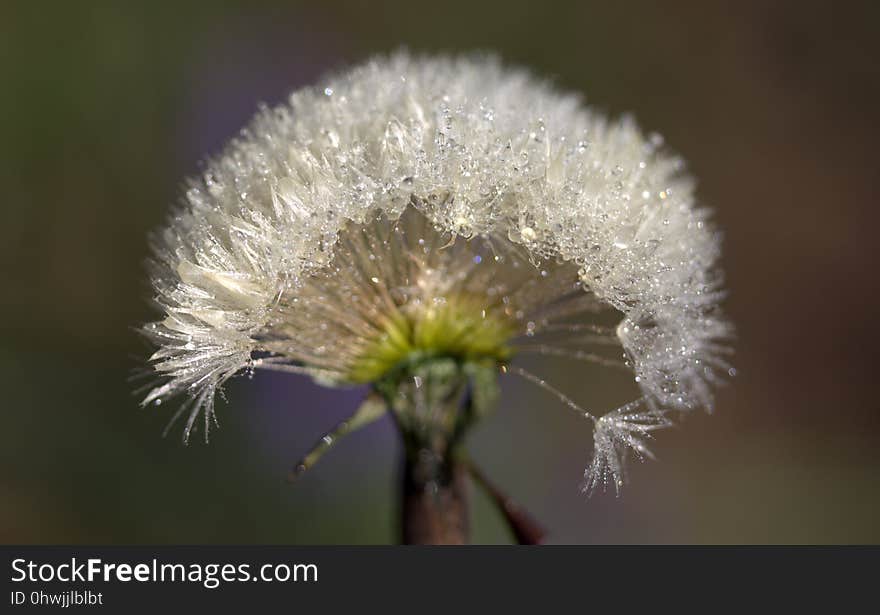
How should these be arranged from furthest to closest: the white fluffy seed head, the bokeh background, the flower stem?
the bokeh background
the flower stem
the white fluffy seed head

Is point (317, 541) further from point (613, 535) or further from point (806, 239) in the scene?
point (806, 239)

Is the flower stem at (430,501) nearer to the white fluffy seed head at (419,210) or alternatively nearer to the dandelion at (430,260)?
the dandelion at (430,260)

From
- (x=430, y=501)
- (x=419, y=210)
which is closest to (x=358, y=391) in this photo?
(x=430, y=501)

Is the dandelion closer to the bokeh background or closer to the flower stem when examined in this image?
the flower stem

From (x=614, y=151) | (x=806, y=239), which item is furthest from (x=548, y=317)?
(x=806, y=239)

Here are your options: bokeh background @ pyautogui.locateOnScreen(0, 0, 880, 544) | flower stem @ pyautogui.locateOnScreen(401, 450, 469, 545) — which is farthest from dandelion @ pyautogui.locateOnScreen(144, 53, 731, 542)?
bokeh background @ pyautogui.locateOnScreen(0, 0, 880, 544)
